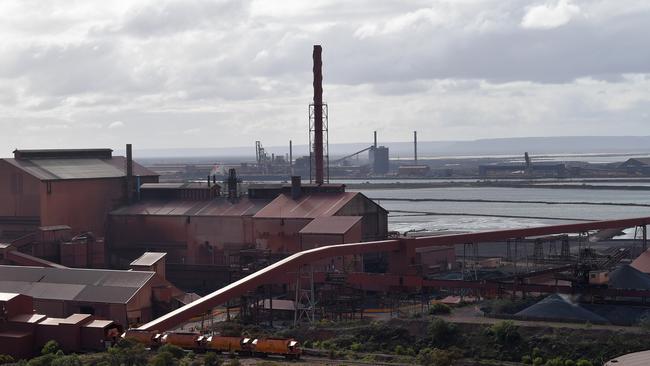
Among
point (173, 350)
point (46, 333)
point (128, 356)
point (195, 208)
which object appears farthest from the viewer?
point (195, 208)

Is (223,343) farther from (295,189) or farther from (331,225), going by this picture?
(295,189)

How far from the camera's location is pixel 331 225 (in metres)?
44.8

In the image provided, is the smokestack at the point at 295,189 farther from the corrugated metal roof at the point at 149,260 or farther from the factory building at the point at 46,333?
the factory building at the point at 46,333

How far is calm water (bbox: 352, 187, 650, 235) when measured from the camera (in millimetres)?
91750

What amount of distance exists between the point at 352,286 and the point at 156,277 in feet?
24.6

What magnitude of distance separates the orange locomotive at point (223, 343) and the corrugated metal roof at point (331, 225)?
15743mm

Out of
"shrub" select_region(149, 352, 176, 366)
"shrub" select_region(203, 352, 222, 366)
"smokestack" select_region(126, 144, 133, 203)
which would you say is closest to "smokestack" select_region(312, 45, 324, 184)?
"smokestack" select_region(126, 144, 133, 203)

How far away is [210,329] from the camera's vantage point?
34531 millimetres

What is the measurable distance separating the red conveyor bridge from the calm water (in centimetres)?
4408

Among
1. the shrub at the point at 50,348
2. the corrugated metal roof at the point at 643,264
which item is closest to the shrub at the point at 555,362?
the shrub at the point at 50,348

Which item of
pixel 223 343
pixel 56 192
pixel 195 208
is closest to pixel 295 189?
pixel 195 208

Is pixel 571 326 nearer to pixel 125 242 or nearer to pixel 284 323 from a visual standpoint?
pixel 284 323

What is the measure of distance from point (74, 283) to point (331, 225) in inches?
459

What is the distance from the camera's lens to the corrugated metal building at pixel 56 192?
51219 millimetres
